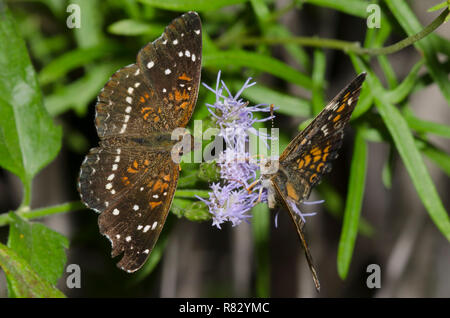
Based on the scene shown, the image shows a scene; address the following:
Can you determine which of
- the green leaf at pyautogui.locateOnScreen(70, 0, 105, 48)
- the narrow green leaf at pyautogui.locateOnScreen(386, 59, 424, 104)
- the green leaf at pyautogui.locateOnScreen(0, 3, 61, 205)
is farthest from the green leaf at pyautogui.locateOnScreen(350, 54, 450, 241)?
the green leaf at pyautogui.locateOnScreen(70, 0, 105, 48)

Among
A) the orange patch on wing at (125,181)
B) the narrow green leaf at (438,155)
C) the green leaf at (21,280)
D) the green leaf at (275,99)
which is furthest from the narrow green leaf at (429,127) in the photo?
the green leaf at (21,280)

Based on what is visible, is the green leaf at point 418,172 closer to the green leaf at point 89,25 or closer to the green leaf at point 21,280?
the green leaf at point 21,280

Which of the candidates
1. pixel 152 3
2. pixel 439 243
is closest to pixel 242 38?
pixel 152 3

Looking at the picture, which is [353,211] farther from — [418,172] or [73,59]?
[73,59]

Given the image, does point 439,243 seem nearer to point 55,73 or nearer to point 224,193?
point 224,193

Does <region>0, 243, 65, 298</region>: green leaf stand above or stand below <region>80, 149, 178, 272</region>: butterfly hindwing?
below

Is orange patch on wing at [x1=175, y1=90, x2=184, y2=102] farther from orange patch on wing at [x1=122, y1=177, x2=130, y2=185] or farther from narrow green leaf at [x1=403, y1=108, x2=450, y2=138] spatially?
narrow green leaf at [x1=403, y1=108, x2=450, y2=138]
